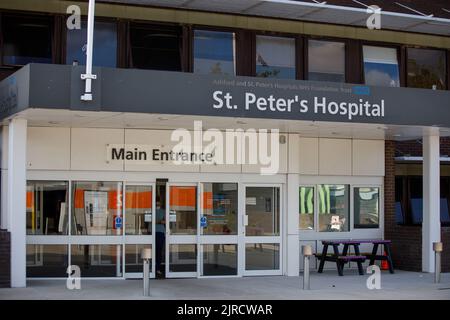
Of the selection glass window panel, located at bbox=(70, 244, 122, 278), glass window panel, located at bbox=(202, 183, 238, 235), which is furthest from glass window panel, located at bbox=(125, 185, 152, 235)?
glass window panel, located at bbox=(202, 183, 238, 235)

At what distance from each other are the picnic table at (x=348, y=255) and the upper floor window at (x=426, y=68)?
14.7ft

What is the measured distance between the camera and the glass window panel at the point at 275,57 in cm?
1877

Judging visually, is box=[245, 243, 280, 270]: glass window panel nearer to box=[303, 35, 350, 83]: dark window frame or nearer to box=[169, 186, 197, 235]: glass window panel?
box=[169, 186, 197, 235]: glass window panel

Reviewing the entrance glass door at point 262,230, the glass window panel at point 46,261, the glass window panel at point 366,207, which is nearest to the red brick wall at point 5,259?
the glass window panel at point 46,261

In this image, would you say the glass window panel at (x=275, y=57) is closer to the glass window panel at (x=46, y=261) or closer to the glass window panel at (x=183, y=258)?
the glass window panel at (x=183, y=258)

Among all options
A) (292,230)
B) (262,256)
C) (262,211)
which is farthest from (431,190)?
(262,256)

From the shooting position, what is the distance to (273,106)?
1515 cm

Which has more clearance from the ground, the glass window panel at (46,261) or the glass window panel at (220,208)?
the glass window panel at (220,208)

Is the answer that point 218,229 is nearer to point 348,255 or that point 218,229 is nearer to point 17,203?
point 348,255

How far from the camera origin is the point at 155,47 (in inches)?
707

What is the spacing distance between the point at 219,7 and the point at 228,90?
12.6ft

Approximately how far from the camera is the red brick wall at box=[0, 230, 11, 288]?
14.5 m

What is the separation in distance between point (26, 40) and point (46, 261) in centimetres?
488
